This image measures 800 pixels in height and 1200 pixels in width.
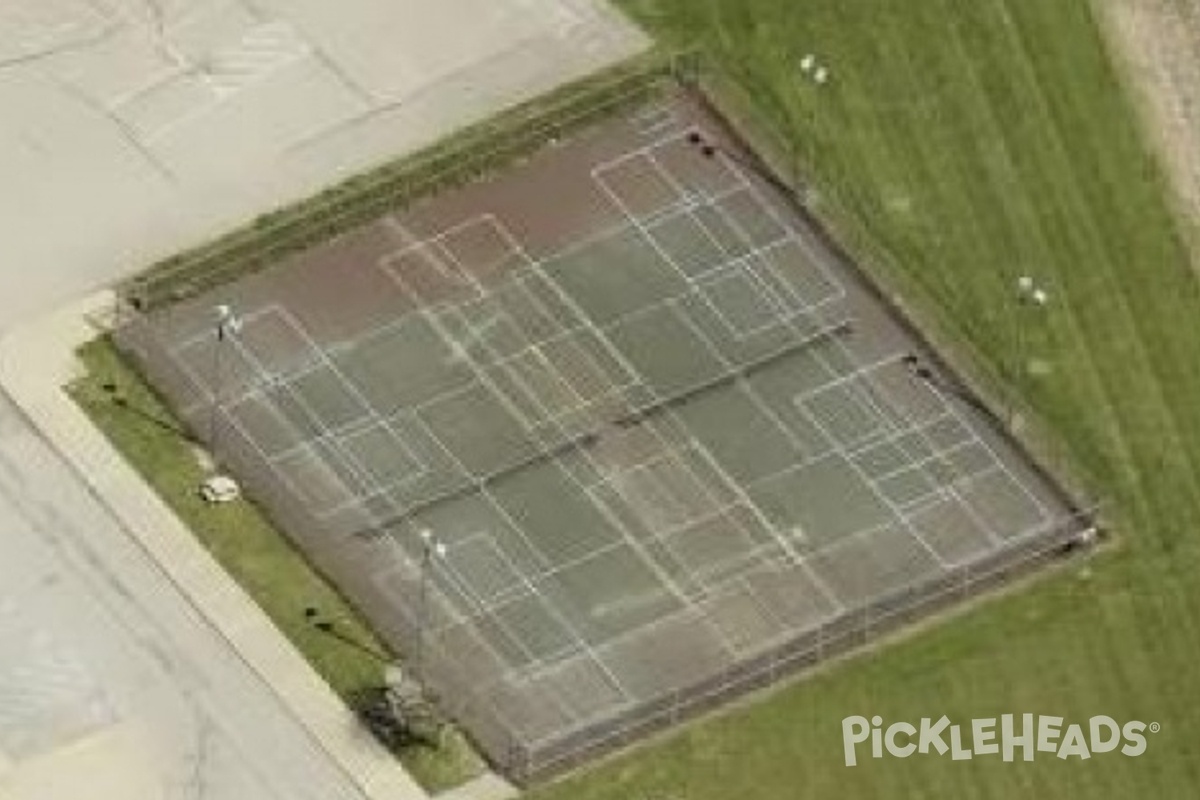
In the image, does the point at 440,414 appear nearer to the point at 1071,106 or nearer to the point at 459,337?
the point at 459,337

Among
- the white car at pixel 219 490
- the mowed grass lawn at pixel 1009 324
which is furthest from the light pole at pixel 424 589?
the white car at pixel 219 490

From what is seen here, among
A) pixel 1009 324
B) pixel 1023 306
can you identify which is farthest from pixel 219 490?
pixel 1023 306

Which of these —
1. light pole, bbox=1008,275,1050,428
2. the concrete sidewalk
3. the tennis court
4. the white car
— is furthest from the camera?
light pole, bbox=1008,275,1050,428

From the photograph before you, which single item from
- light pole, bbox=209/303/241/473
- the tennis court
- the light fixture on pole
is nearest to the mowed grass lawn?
the tennis court

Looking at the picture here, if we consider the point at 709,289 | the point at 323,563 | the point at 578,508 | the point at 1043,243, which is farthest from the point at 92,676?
the point at 1043,243

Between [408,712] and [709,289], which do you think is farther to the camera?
[709,289]

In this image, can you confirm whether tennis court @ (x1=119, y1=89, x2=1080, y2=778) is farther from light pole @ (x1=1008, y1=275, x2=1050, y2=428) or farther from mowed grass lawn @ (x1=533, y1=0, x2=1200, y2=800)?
light pole @ (x1=1008, y1=275, x2=1050, y2=428)
